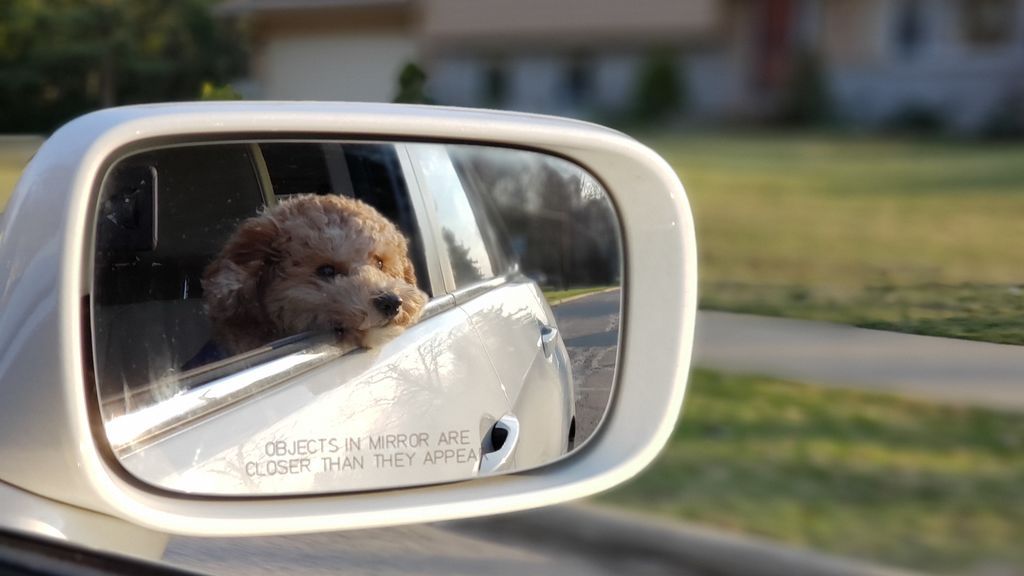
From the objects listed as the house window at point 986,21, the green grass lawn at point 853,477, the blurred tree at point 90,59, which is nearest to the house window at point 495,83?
the house window at point 986,21

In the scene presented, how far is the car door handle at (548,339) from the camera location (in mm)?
2297

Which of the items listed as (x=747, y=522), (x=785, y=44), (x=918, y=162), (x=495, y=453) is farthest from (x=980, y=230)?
(x=785, y=44)

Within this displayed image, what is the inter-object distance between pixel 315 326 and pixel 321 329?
0.7 inches

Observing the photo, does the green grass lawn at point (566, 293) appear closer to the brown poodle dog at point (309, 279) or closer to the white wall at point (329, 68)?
the brown poodle dog at point (309, 279)

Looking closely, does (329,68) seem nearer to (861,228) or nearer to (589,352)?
(589,352)

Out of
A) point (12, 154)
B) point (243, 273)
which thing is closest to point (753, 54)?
point (12, 154)

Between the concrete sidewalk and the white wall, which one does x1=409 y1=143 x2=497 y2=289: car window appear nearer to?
the white wall

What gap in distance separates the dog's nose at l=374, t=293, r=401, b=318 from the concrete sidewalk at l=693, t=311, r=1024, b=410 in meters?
1.50

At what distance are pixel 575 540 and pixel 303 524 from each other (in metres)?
3.63

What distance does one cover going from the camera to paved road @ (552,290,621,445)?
2.29 meters

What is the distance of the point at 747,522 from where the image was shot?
5.47 metres

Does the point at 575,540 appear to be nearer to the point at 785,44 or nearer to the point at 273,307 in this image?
the point at 273,307

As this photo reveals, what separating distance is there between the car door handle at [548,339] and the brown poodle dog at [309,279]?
243 mm

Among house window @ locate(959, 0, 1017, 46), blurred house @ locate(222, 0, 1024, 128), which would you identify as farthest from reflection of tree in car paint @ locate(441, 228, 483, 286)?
house window @ locate(959, 0, 1017, 46)
